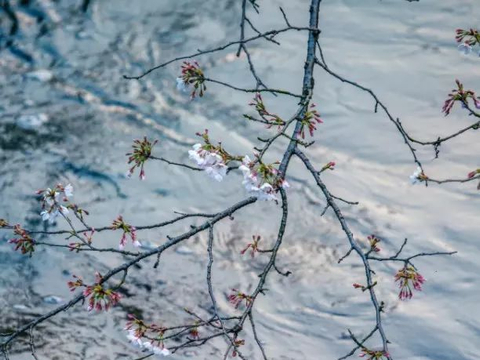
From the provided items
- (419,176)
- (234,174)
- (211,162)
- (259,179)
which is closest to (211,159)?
(211,162)

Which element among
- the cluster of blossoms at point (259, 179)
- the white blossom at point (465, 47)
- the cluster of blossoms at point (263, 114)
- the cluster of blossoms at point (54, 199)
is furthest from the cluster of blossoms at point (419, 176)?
the cluster of blossoms at point (54, 199)

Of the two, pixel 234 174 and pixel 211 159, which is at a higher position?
pixel 234 174

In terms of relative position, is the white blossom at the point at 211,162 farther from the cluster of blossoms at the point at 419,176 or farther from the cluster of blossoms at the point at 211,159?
the cluster of blossoms at the point at 419,176

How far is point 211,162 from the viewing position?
224cm

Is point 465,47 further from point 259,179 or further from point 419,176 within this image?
point 259,179

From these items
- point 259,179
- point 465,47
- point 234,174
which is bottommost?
point 259,179

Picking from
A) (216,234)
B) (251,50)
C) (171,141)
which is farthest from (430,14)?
(216,234)

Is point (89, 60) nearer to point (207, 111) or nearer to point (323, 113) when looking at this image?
point (207, 111)

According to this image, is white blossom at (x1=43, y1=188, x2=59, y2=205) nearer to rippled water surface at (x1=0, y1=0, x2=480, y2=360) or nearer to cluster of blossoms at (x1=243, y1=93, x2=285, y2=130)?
cluster of blossoms at (x1=243, y1=93, x2=285, y2=130)

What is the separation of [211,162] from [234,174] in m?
3.02

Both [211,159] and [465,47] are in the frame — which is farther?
[465,47]

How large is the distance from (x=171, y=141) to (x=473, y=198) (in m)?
2.08

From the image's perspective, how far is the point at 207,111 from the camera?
5.71 metres

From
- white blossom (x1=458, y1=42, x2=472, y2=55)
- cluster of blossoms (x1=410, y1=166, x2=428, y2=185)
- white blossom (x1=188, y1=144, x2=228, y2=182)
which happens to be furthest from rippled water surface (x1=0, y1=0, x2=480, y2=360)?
white blossom (x1=188, y1=144, x2=228, y2=182)
